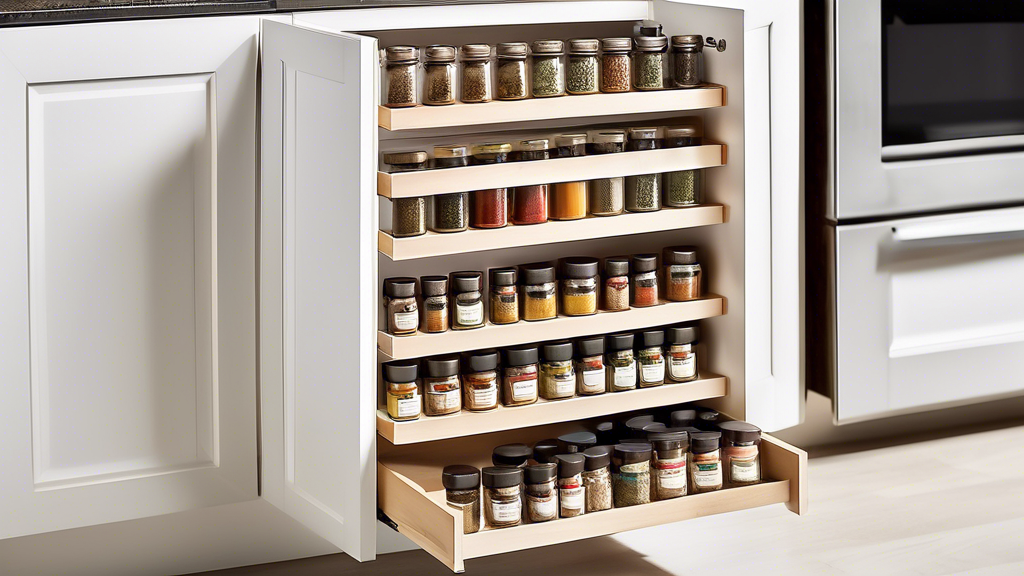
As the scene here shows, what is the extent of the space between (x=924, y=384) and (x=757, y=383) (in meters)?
0.39

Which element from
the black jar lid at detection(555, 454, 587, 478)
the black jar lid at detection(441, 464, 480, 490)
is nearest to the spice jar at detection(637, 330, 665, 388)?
the black jar lid at detection(555, 454, 587, 478)

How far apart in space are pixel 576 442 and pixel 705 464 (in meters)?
0.18

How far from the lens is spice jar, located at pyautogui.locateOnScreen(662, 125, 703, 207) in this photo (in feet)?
5.59

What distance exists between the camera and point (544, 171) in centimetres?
158

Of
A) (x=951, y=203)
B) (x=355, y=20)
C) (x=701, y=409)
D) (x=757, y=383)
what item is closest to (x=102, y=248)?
(x=355, y=20)

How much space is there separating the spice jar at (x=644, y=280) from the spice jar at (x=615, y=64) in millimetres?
239

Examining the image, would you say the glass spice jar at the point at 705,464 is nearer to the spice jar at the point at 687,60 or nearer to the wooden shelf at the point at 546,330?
the wooden shelf at the point at 546,330

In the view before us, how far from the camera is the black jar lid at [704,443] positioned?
1.63 meters

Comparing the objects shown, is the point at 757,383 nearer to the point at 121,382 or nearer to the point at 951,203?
the point at 951,203

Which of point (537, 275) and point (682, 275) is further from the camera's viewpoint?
point (682, 275)

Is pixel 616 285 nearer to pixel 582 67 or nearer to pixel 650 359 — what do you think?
pixel 650 359

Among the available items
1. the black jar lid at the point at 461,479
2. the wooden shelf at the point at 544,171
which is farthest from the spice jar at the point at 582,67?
the black jar lid at the point at 461,479

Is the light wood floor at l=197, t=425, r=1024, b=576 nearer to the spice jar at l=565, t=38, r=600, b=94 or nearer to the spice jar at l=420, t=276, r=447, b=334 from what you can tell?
the spice jar at l=420, t=276, r=447, b=334

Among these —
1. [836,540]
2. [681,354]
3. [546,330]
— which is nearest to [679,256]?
[681,354]
